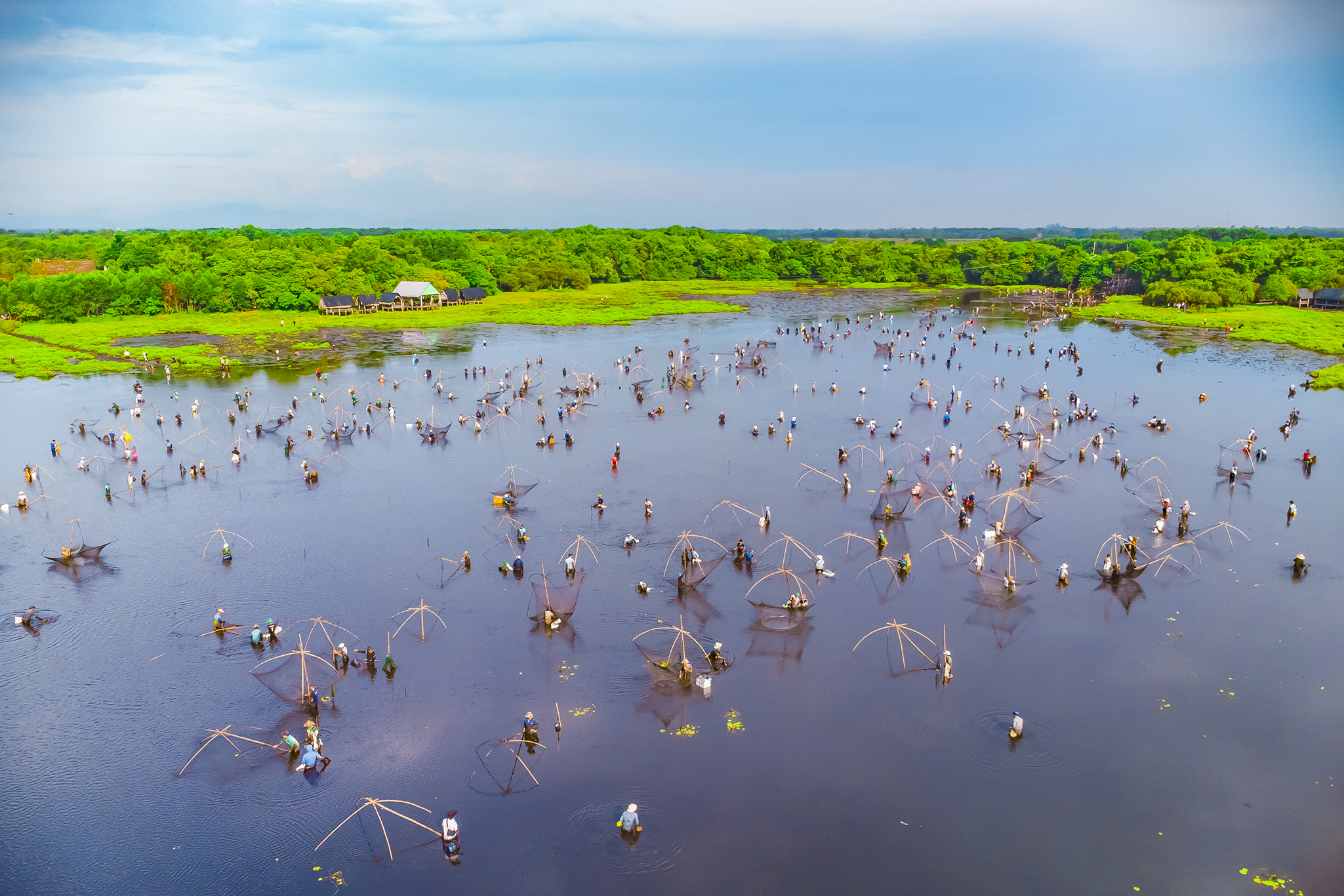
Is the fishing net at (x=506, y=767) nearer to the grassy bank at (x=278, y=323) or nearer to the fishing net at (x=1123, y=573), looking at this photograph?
the fishing net at (x=1123, y=573)

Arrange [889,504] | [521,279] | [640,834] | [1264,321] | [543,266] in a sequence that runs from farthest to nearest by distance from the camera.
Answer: [543,266]
[521,279]
[1264,321]
[889,504]
[640,834]

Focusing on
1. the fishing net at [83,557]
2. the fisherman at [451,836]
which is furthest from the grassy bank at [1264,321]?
the fishing net at [83,557]

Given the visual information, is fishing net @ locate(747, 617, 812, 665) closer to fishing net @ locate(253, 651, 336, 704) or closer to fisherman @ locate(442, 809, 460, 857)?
fisherman @ locate(442, 809, 460, 857)

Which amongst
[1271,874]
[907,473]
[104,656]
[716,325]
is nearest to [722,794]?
[1271,874]

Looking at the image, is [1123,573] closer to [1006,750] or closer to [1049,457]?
[1006,750]

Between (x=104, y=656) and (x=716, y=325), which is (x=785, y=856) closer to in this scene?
(x=104, y=656)

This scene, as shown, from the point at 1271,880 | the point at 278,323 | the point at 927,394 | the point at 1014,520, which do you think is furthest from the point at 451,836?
the point at 278,323

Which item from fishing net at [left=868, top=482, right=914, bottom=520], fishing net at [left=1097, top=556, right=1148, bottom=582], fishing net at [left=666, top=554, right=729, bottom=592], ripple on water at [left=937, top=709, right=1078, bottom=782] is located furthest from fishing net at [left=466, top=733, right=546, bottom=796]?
fishing net at [left=1097, top=556, right=1148, bottom=582]
